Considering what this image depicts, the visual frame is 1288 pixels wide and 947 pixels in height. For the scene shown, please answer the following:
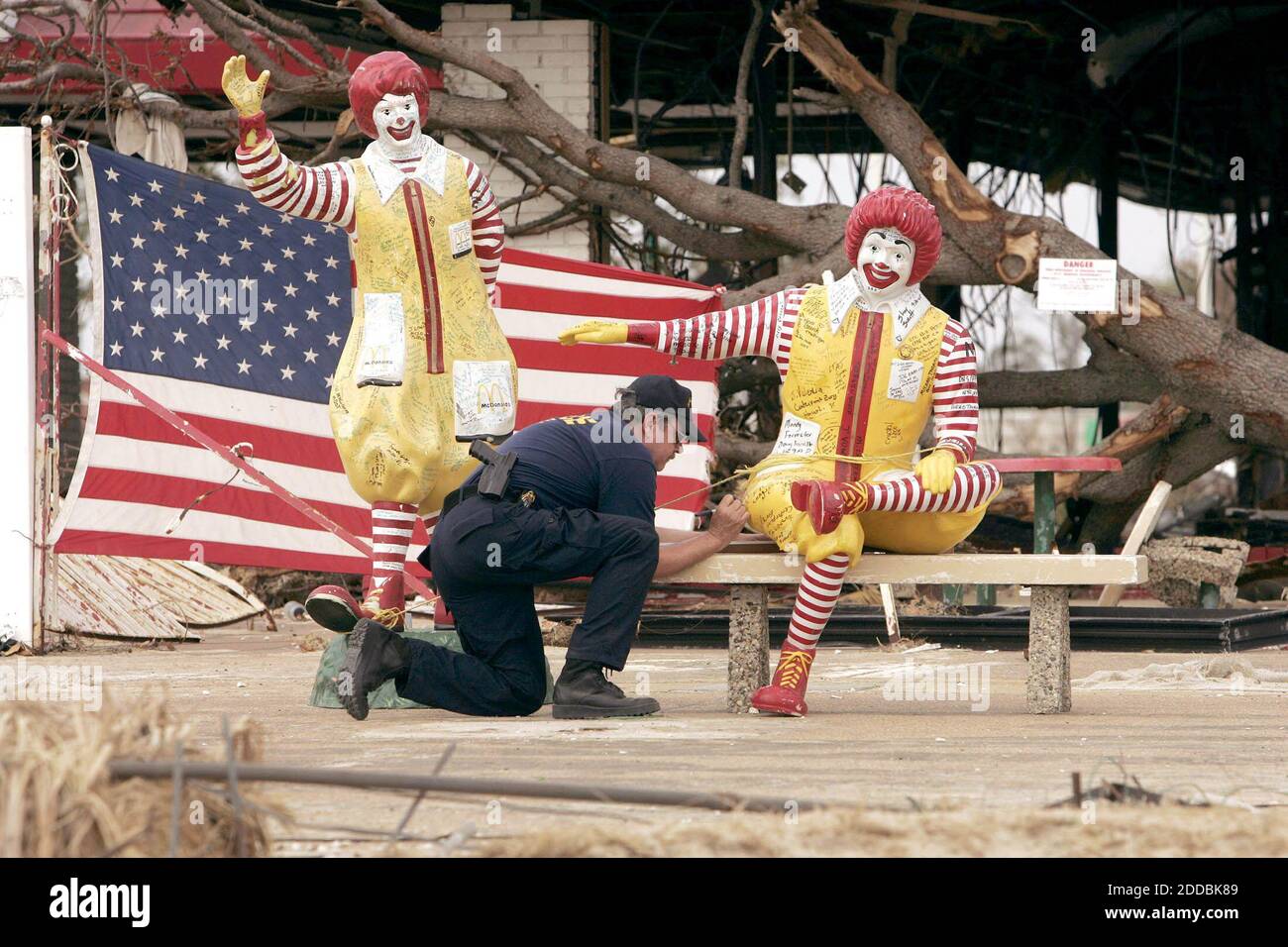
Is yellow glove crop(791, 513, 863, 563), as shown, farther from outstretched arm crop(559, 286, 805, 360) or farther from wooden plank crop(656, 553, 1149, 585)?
outstretched arm crop(559, 286, 805, 360)

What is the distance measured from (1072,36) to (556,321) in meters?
5.05

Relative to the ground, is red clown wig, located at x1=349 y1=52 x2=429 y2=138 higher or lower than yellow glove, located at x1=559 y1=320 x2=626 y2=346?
higher

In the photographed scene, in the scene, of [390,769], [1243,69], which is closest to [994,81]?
[1243,69]

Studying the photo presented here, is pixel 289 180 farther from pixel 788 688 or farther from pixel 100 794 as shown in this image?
pixel 100 794

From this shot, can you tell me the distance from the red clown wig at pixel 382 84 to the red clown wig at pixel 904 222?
148 centimetres

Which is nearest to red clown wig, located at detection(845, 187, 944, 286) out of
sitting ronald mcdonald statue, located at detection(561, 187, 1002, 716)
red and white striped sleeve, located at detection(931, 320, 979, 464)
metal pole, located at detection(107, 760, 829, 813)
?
sitting ronald mcdonald statue, located at detection(561, 187, 1002, 716)

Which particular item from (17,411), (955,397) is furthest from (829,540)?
(17,411)

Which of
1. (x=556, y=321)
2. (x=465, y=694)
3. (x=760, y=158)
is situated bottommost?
(x=465, y=694)

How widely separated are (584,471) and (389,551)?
2.71 ft

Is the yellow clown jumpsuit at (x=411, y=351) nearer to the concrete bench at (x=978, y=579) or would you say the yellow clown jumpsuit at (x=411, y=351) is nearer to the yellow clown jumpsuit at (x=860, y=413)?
the concrete bench at (x=978, y=579)

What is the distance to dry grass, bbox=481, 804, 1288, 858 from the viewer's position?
2764mm

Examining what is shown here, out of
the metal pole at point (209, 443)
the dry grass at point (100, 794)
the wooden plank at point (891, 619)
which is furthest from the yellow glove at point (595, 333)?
the wooden plank at point (891, 619)
